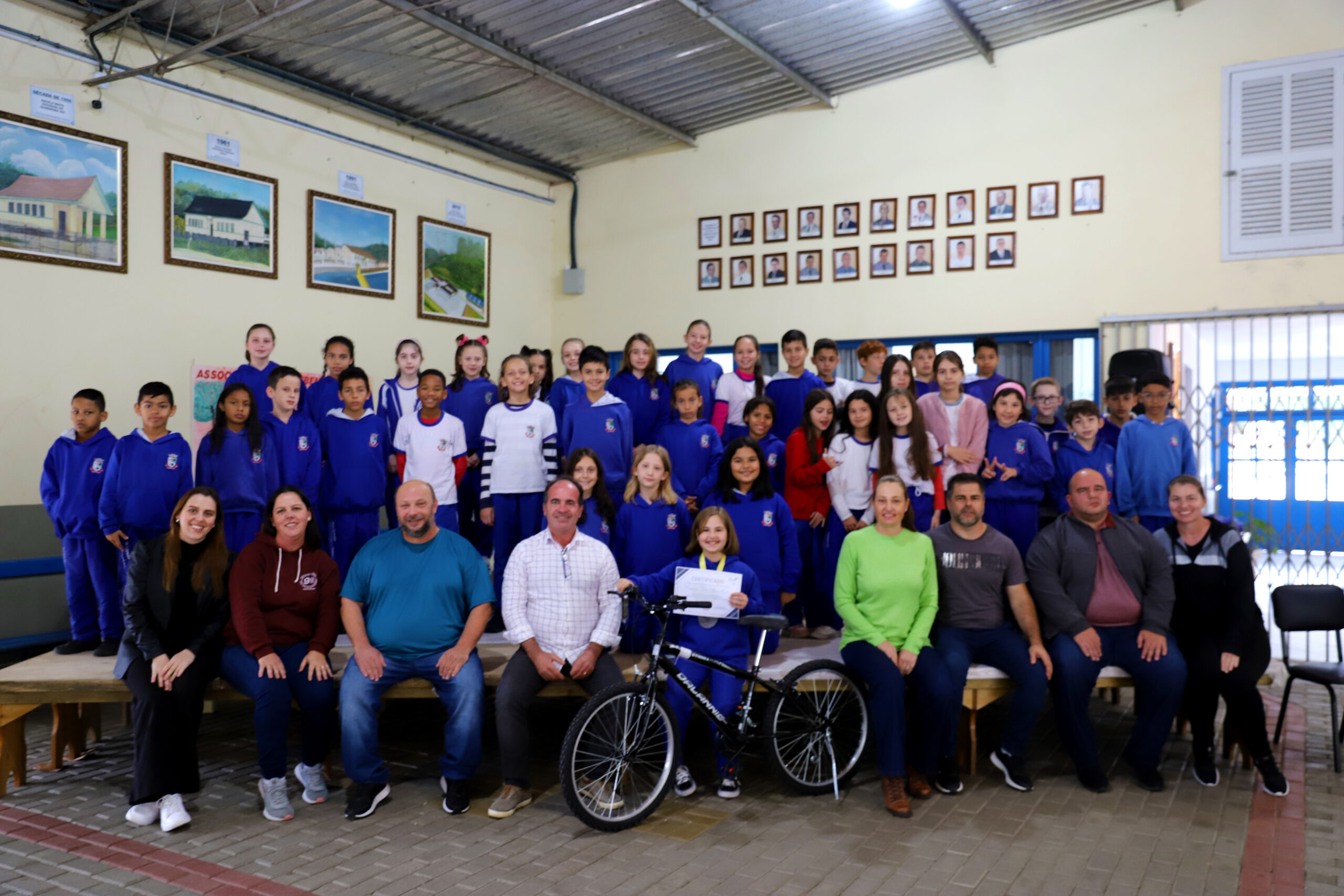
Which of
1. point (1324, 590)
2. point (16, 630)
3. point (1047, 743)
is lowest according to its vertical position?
point (1047, 743)

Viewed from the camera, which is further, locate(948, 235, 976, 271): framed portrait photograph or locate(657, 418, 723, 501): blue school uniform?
locate(948, 235, 976, 271): framed portrait photograph

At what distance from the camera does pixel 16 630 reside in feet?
18.1

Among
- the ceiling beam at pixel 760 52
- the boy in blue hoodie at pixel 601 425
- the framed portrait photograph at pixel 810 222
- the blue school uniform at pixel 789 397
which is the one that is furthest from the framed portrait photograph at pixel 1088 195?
the boy in blue hoodie at pixel 601 425

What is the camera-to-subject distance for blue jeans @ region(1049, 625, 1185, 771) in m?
3.94

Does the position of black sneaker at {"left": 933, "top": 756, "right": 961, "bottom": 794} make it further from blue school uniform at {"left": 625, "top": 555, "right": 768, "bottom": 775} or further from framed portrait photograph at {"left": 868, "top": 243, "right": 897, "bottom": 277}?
framed portrait photograph at {"left": 868, "top": 243, "right": 897, "bottom": 277}

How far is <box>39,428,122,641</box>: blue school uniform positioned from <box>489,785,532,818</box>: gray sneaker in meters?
2.23

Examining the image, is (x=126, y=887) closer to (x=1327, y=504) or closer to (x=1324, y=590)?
(x=1324, y=590)

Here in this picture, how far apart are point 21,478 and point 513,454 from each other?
3.33 meters

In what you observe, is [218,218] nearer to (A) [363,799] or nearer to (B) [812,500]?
(B) [812,500]

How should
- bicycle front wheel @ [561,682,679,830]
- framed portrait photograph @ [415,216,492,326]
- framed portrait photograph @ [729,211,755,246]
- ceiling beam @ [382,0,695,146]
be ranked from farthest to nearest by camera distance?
framed portrait photograph @ [729,211,755,246] < framed portrait photograph @ [415,216,492,326] < ceiling beam @ [382,0,695,146] < bicycle front wheel @ [561,682,679,830]

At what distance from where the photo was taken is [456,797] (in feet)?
12.0

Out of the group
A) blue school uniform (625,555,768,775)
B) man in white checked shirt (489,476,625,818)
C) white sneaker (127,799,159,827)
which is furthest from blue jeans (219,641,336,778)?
blue school uniform (625,555,768,775)

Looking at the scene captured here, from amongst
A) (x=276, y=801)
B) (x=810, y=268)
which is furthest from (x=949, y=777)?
(x=810, y=268)

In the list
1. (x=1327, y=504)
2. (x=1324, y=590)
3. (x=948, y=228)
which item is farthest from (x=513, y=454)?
(x=1327, y=504)
